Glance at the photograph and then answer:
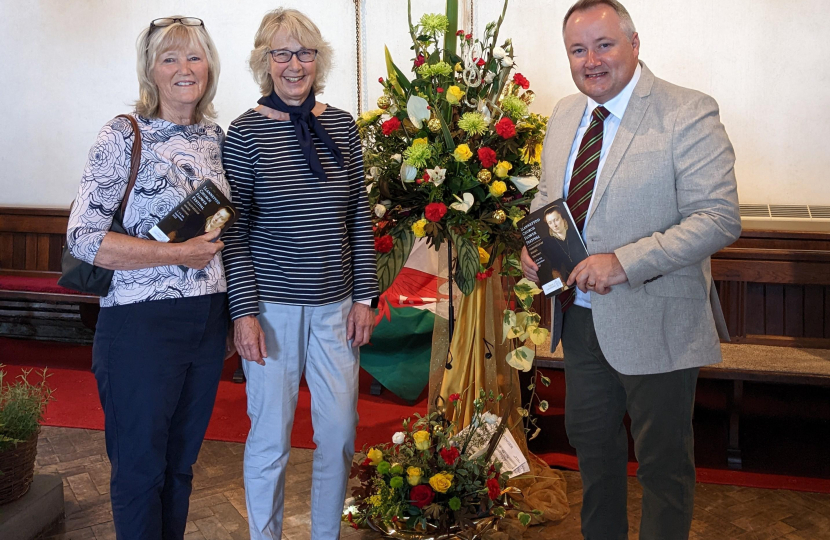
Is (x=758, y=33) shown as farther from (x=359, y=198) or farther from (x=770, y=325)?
(x=359, y=198)

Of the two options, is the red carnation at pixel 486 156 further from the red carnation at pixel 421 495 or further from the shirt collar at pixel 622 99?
the red carnation at pixel 421 495

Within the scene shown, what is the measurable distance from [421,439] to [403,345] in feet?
5.72

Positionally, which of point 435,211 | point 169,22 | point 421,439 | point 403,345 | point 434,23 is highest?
point 434,23

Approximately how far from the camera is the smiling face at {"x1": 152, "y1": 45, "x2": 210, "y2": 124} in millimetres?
1995

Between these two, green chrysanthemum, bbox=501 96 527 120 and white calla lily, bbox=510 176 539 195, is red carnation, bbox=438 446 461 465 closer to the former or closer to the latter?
white calla lily, bbox=510 176 539 195

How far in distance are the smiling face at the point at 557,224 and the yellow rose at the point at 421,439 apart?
0.90 m

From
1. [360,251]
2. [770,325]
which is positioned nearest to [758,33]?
[770,325]

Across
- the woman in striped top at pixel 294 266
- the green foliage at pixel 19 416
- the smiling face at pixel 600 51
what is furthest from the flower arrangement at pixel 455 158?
the green foliage at pixel 19 416

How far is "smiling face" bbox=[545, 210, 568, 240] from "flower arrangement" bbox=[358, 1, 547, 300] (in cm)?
47

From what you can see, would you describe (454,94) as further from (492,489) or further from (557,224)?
(492,489)

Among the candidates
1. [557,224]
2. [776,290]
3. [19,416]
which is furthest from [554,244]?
[776,290]

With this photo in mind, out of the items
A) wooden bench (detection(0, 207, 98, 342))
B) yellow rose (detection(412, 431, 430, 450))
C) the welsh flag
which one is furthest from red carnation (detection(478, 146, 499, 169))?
wooden bench (detection(0, 207, 98, 342))

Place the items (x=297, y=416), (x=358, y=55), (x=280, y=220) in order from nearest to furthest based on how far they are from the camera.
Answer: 1. (x=280, y=220)
2. (x=297, y=416)
3. (x=358, y=55)

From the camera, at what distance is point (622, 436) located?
2.19 metres
